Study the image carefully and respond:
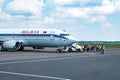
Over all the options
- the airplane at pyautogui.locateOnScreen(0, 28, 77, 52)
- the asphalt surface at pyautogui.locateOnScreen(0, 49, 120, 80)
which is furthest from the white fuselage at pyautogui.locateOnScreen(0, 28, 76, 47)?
the asphalt surface at pyautogui.locateOnScreen(0, 49, 120, 80)

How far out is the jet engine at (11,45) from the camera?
154 feet

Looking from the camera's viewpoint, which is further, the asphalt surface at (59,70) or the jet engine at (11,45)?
the jet engine at (11,45)

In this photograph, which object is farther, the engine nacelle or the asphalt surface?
the engine nacelle

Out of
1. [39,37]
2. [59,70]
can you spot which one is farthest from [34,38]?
[59,70]

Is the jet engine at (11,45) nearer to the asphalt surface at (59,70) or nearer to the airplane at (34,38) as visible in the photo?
the airplane at (34,38)

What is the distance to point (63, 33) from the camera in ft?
153

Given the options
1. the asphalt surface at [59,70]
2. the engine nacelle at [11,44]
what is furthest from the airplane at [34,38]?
the asphalt surface at [59,70]

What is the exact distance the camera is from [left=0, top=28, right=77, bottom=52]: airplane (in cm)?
4609

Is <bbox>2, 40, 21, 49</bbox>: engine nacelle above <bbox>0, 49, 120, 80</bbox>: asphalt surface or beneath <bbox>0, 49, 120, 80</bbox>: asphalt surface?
above

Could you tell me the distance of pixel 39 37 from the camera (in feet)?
156

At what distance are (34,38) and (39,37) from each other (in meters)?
0.95

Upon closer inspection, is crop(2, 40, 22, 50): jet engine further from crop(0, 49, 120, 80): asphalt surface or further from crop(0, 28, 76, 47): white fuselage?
crop(0, 49, 120, 80): asphalt surface

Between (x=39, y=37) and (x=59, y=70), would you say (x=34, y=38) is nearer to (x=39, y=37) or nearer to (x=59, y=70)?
(x=39, y=37)

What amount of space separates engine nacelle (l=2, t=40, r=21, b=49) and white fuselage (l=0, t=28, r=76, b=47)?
3.04 ft
